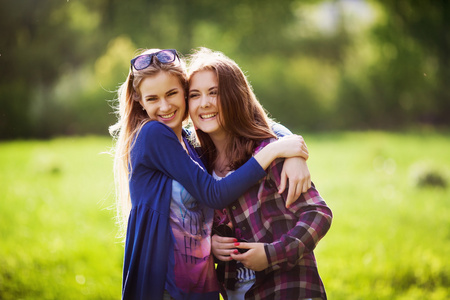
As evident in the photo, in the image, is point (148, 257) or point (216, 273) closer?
point (148, 257)

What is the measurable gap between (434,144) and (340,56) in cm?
827

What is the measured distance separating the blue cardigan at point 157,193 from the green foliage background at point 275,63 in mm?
13621

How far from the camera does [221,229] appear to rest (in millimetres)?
2242

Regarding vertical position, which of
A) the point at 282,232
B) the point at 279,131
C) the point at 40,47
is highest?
the point at 40,47

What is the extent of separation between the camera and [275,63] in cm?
1756

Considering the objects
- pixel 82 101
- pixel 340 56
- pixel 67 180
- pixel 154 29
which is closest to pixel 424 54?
pixel 340 56

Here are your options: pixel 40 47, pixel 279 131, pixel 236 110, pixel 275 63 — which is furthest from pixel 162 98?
pixel 40 47

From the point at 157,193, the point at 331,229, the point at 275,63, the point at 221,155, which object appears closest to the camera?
the point at 157,193

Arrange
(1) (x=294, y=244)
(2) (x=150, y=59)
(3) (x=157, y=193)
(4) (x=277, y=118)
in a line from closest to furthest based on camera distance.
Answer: (1) (x=294, y=244)
(3) (x=157, y=193)
(2) (x=150, y=59)
(4) (x=277, y=118)

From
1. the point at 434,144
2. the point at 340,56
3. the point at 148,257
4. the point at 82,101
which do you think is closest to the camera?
the point at 148,257

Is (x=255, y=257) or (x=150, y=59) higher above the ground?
(x=150, y=59)

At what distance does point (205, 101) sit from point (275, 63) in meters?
15.8

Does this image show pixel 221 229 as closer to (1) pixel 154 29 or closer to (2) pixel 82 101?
(2) pixel 82 101

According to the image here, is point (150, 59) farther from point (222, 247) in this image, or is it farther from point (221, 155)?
point (222, 247)
